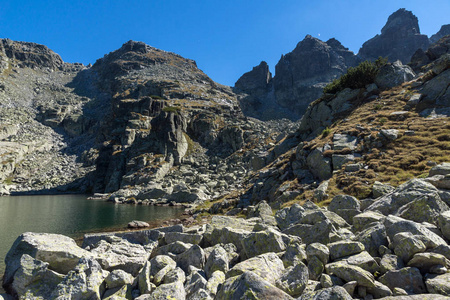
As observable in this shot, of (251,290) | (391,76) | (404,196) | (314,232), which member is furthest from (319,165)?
(391,76)

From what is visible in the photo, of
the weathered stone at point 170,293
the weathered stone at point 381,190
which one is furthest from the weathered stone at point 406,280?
the weathered stone at point 381,190

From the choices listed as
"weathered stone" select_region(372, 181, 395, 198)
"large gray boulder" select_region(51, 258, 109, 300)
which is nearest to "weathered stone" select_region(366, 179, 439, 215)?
"weathered stone" select_region(372, 181, 395, 198)

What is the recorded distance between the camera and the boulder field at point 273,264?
5410mm

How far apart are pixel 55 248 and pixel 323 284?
9.47 metres

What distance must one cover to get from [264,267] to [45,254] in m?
7.96

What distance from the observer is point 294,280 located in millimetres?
6082

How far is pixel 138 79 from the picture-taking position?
192 m

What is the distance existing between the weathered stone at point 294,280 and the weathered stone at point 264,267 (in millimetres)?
302

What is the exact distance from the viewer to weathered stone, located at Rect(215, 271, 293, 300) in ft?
16.6

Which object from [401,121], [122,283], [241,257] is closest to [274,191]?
[401,121]

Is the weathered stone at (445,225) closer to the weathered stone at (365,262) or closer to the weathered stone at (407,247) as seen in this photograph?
the weathered stone at (407,247)

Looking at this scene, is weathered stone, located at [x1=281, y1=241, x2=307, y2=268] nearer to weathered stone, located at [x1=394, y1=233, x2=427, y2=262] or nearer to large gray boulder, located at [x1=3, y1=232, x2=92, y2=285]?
weathered stone, located at [x1=394, y1=233, x2=427, y2=262]

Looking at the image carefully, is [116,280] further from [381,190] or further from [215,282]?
[381,190]

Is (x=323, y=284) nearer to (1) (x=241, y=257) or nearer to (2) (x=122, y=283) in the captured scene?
(1) (x=241, y=257)
